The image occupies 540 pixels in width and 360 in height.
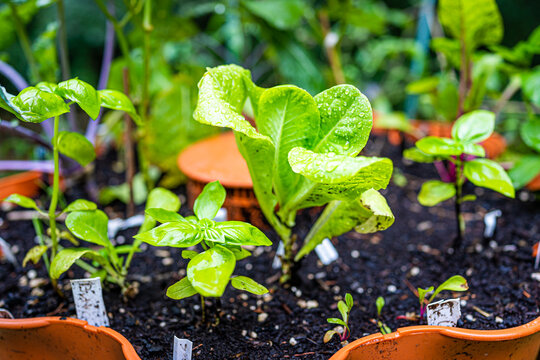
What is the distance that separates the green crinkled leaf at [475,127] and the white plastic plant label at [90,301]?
80 cm

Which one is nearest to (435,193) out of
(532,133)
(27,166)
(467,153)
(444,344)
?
(467,153)

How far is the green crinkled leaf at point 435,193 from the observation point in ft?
2.95

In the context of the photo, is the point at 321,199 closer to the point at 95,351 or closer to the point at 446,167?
the point at 95,351

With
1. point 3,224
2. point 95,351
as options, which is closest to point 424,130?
point 95,351

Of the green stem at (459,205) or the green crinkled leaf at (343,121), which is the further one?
the green stem at (459,205)

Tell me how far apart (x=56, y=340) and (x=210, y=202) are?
16.0 inches

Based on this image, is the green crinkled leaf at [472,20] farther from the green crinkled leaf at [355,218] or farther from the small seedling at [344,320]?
the small seedling at [344,320]

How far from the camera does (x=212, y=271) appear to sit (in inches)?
23.6

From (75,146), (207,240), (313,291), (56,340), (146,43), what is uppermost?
(146,43)

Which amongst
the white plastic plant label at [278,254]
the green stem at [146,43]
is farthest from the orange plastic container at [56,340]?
the green stem at [146,43]

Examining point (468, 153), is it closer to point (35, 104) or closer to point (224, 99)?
point (224, 99)

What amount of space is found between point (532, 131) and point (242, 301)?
918 millimetres

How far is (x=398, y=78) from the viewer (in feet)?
7.26

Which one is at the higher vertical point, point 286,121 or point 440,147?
point 286,121
